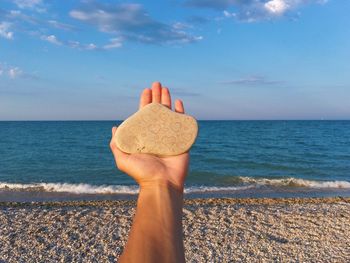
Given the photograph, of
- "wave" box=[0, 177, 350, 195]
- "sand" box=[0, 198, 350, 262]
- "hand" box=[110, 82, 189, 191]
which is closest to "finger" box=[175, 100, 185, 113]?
"hand" box=[110, 82, 189, 191]

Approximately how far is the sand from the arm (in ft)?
9.64

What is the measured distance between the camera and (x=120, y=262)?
212 centimetres

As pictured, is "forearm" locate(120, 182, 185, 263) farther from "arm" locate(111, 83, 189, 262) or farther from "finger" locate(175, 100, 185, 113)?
"finger" locate(175, 100, 185, 113)

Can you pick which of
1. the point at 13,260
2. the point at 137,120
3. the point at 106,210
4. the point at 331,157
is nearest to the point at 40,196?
the point at 106,210

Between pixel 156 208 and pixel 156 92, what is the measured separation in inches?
57.6

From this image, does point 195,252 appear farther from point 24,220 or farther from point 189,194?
point 189,194

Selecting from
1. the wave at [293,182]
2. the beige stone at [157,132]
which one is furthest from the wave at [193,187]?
the beige stone at [157,132]

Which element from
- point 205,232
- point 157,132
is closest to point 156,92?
point 157,132

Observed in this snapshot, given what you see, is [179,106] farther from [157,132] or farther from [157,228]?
[157,228]

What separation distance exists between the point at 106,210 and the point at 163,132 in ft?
18.4

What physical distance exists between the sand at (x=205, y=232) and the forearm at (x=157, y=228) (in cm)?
311

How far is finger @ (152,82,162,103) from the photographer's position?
12.0 ft

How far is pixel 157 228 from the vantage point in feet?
7.73

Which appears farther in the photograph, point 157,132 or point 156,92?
point 156,92
